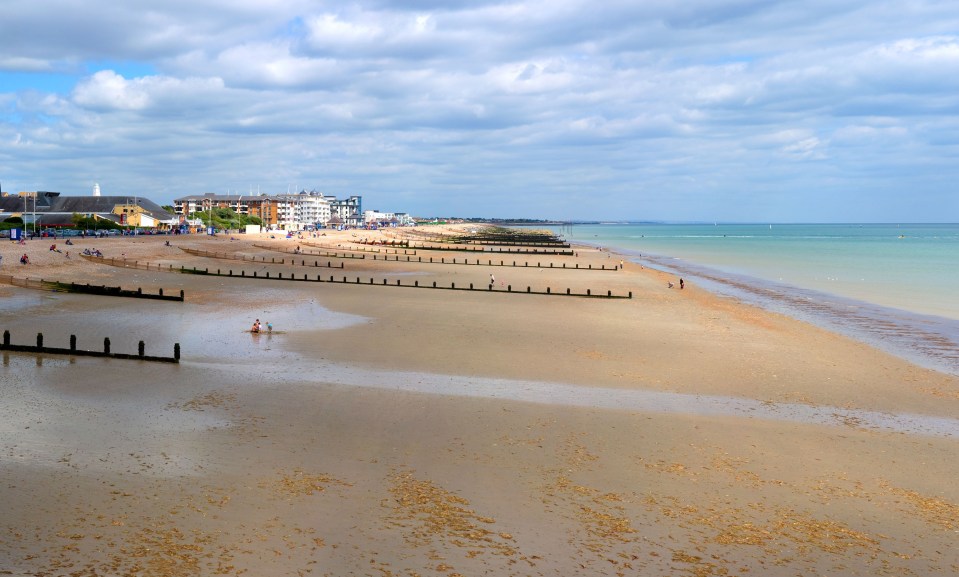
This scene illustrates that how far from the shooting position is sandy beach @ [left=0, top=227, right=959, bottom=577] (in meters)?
10.5

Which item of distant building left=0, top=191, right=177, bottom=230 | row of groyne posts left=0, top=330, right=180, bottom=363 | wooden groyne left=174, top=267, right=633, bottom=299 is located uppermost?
distant building left=0, top=191, right=177, bottom=230

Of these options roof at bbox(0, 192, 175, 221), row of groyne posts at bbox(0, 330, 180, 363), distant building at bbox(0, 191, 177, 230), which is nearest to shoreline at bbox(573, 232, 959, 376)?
row of groyne posts at bbox(0, 330, 180, 363)

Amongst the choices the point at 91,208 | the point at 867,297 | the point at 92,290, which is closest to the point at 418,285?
the point at 92,290

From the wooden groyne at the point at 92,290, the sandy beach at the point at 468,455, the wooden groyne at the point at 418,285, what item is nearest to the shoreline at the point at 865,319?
the sandy beach at the point at 468,455

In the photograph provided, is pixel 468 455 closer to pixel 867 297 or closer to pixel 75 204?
pixel 867 297

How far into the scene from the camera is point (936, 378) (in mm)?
23422

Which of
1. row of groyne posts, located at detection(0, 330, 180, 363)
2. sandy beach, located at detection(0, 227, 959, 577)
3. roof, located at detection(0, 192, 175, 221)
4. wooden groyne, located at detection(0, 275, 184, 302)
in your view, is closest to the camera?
sandy beach, located at detection(0, 227, 959, 577)

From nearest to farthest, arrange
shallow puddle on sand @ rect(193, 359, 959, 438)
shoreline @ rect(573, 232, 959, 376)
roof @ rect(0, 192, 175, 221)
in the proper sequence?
shallow puddle on sand @ rect(193, 359, 959, 438) → shoreline @ rect(573, 232, 959, 376) → roof @ rect(0, 192, 175, 221)

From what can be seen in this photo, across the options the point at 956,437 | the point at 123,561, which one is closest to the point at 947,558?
the point at 956,437

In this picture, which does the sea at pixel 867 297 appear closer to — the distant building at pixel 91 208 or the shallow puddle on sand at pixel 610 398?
the shallow puddle on sand at pixel 610 398

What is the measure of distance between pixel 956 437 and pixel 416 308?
27517 millimetres

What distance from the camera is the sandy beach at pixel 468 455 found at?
Result: 10.5 meters

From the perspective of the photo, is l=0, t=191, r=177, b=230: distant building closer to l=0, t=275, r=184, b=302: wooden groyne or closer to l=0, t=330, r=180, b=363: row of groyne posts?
l=0, t=275, r=184, b=302: wooden groyne

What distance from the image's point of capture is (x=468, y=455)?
14.8m
